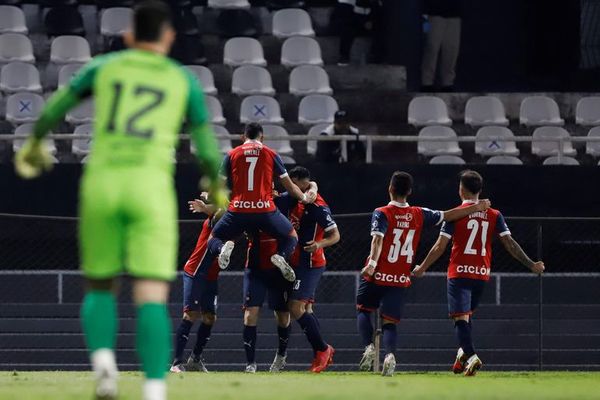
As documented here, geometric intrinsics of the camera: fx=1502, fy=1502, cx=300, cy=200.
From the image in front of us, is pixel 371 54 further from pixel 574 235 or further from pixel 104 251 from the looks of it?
pixel 104 251

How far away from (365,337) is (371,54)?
9613 millimetres

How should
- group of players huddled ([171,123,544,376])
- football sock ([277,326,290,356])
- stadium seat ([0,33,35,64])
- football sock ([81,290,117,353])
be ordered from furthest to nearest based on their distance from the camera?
stadium seat ([0,33,35,64]) → football sock ([277,326,290,356]) → group of players huddled ([171,123,544,376]) → football sock ([81,290,117,353])

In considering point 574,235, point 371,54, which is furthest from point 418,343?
point 371,54

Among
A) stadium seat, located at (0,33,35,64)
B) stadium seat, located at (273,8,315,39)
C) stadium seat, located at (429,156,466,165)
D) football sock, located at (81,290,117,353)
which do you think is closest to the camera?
football sock, located at (81,290,117,353)

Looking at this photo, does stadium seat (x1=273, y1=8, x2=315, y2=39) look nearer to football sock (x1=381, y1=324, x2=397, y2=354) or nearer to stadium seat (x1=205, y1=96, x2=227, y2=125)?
stadium seat (x1=205, y1=96, x2=227, y2=125)

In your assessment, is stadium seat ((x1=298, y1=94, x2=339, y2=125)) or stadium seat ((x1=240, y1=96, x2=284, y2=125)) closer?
stadium seat ((x1=240, y1=96, x2=284, y2=125))

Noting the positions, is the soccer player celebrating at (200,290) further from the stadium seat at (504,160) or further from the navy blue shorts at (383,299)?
the stadium seat at (504,160)

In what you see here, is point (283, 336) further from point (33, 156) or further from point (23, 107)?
point (33, 156)

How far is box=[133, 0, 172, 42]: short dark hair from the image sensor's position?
7.48 m

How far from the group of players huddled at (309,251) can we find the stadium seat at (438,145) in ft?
17.2

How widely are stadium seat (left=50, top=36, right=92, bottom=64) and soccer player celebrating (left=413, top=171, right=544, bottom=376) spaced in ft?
30.2

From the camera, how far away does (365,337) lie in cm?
1467

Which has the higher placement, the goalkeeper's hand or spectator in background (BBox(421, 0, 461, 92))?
spectator in background (BBox(421, 0, 461, 92))

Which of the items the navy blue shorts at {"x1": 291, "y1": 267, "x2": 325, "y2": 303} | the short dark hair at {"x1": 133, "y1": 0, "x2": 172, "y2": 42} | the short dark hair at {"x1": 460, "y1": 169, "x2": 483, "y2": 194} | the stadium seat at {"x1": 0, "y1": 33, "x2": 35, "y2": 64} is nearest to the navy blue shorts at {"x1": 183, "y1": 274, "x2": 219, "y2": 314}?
the navy blue shorts at {"x1": 291, "y1": 267, "x2": 325, "y2": 303}
